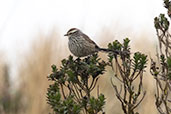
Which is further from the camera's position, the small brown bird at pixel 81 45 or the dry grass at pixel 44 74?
the dry grass at pixel 44 74

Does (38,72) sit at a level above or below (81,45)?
above

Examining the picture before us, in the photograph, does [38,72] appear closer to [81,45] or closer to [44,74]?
[44,74]

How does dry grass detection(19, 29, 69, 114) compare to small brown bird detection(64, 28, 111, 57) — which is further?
dry grass detection(19, 29, 69, 114)

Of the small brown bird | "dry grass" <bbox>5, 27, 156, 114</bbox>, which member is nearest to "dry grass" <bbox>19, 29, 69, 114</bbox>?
"dry grass" <bbox>5, 27, 156, 114</bbox>

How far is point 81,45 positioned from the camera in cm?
422

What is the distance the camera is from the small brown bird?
13.5 ft

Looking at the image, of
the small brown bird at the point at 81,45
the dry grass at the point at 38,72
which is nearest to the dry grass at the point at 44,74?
the dry grass at the point at 38,72

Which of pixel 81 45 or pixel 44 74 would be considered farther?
pixel 44 74

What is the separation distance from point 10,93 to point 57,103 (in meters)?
3.70

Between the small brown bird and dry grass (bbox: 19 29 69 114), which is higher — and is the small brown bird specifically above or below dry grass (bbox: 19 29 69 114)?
below

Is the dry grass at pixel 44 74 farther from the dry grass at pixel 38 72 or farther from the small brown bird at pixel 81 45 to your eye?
the small brown bird at pixel 81 45

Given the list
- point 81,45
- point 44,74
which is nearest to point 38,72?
point 44,74

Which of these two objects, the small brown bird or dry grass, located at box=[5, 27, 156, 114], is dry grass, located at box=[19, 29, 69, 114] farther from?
the small brown bird

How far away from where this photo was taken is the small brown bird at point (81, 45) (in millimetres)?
4117
